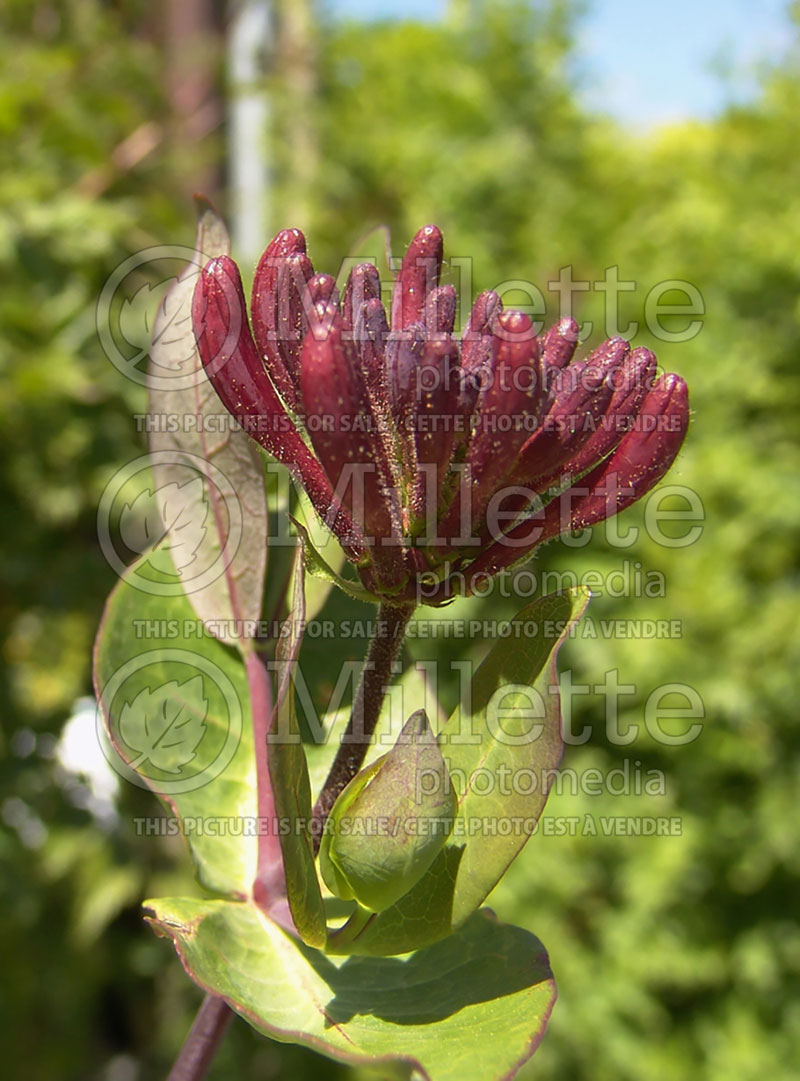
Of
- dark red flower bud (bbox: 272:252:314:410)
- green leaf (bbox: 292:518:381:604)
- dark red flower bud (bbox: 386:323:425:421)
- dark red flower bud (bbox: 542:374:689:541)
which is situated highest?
dark red flower bud (bbox: 272:252:314:410)

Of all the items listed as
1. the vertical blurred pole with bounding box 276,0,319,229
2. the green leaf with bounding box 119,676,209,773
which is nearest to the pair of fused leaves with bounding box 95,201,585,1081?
the green leaf with bounding box 119,676,209,773

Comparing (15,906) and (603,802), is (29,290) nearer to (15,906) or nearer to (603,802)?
(15,906)

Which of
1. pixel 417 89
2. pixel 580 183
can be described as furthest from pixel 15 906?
pixel 417 89

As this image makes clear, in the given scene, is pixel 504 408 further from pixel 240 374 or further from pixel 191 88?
pixel 191 88

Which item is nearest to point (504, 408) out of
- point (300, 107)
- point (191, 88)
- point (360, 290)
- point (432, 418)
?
point (432, 418)

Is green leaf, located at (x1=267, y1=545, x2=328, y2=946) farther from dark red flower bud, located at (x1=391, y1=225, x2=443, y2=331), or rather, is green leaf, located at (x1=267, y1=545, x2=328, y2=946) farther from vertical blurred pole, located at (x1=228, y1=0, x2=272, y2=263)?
vertical blurred pole, located at (x1=228, y1=0, x2=272, y2=263)
